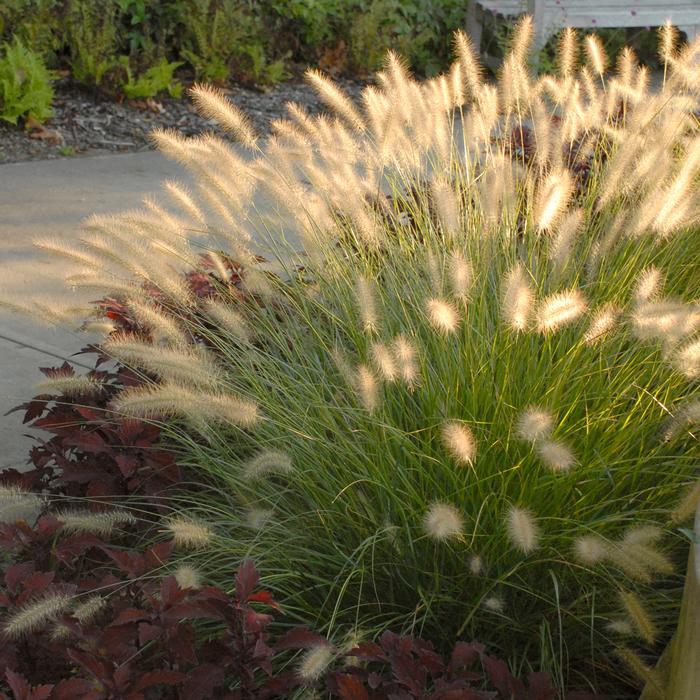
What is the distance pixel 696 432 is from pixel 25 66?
5802mm

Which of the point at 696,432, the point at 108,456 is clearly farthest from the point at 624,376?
the point at 108,456

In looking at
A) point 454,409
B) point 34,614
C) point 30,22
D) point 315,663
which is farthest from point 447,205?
point 30,22

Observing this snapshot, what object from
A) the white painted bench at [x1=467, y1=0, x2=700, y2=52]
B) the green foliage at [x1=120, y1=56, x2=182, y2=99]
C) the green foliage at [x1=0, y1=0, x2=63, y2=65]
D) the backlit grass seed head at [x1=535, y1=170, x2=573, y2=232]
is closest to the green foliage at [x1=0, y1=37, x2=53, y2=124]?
the green foliage at [x1=0, y1=0, x2=63, y2=65]

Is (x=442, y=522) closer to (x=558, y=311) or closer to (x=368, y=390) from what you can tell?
(x=368, y=390)

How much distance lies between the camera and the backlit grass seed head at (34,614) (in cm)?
195

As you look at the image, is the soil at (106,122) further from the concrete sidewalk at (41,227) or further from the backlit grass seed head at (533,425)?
the backlit grass seed head at (533,425)

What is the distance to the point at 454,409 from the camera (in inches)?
101

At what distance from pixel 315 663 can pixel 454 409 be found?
33.3 inches

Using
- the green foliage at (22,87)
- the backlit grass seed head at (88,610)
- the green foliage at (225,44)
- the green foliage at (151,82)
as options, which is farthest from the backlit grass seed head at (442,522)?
the green foliage at (225,44)

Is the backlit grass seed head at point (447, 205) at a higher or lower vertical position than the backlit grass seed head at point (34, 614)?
higher

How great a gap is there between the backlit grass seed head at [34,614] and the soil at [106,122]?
520 cm

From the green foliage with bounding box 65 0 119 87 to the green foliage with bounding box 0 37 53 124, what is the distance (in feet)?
1.91

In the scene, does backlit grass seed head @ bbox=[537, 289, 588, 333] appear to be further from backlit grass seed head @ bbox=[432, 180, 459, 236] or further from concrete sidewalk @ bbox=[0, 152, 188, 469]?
concrete sidewalk @ bbox=[0, 152, 188, 469]

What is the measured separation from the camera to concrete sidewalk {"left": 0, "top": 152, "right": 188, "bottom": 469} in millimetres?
3900
